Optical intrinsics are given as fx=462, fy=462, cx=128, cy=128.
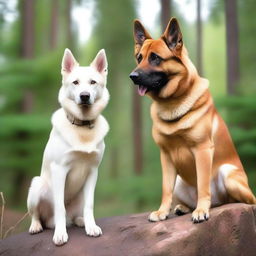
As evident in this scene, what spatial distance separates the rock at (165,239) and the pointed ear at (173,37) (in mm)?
1479

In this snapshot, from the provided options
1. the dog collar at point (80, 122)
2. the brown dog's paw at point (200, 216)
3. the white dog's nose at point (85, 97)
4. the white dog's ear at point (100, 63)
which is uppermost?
the white dog's ear at point (100, 63)

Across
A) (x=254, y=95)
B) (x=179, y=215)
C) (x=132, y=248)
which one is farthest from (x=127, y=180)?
(x=132, y=248)

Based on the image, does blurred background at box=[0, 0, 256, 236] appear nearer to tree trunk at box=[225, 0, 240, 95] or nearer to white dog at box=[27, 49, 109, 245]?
tree trunk at box=[225, 0, 240, 95]

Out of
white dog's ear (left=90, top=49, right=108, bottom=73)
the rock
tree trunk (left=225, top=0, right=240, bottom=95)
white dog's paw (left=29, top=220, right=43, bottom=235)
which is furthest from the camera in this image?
tree trunk (left=225, top=0, right=240, bottom=95)

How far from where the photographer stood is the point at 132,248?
149 inches

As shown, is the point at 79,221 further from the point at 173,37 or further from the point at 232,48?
the point at 232,48

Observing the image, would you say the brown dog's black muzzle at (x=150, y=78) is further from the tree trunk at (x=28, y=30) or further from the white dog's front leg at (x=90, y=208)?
the tree trunk at (x=28, y=30)

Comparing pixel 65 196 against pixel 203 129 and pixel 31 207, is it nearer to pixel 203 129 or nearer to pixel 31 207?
pixel 31 207

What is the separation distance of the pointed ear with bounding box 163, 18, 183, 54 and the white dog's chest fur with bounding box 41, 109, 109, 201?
94 centimetres

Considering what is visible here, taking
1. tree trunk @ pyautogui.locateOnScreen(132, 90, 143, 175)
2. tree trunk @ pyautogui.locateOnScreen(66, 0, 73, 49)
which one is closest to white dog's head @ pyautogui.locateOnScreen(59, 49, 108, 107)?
tree trunk @ pyautogui.locateOnScreen(66, 0, 73, 49)

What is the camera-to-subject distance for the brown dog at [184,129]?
13.2ft

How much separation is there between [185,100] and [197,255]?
1359 millimetres

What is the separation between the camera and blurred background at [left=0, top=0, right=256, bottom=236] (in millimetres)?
7676

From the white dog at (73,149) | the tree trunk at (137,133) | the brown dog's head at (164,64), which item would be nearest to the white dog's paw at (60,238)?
the white dog at (73,149)
